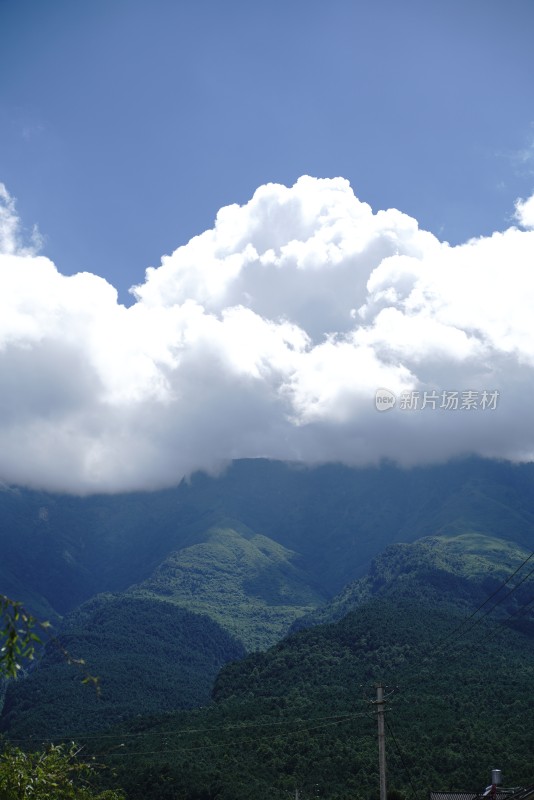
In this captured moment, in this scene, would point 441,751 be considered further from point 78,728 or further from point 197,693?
point 197,693

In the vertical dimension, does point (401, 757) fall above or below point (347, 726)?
below

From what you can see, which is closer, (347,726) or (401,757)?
(401,757)

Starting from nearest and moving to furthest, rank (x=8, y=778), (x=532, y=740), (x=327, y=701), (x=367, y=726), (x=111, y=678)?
(x=8, y=778) < (x=532, y=740) < (x=367, y=726) < (x=327, y=701) < (x=111, y=678)

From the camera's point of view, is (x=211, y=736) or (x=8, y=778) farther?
(x=211, y=736)

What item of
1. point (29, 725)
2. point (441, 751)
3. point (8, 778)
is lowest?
point (29, 725)

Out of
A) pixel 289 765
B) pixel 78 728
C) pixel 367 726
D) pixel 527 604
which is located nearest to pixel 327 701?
pixel 367 726

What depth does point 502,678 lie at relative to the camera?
124 m

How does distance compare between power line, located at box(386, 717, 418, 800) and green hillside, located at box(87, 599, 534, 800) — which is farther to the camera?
green hillside, located at box(87, 599, 534, 800)

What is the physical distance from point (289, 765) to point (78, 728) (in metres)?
70.0

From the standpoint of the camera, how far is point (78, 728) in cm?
15212

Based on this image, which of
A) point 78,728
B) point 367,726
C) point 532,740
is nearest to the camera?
point 532,740

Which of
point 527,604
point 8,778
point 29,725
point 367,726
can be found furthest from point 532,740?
point 527,604

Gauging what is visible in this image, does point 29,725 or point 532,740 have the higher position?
point 532,740

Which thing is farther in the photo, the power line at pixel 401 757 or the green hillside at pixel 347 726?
the green hillside at pixel 347 726
